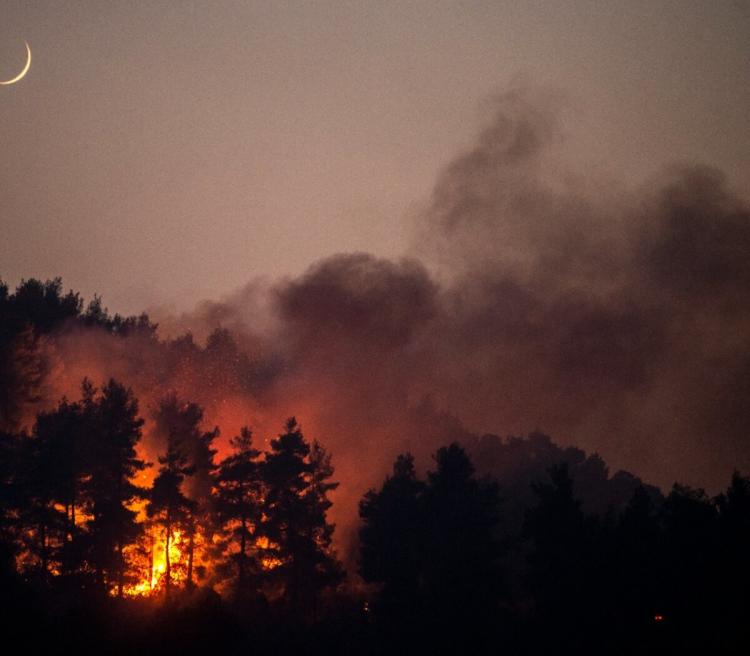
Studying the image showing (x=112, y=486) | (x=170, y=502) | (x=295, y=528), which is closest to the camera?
(x=170, y=502)

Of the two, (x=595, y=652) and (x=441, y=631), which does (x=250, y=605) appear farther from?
(x=595, y=652)

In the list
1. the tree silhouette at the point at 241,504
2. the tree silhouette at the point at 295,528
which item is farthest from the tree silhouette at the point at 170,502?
the tree silhouette at the point at 295,528

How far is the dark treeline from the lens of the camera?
6581cm

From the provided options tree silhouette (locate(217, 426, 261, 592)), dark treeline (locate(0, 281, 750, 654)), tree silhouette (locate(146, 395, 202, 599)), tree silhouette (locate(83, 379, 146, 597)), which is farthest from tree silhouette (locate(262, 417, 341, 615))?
tree silhouette (locate(83, 379, 146, 597))

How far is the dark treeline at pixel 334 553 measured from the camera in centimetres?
6581

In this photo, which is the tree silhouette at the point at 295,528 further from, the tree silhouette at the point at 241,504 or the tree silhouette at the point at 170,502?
the tree silhouette at the point at 170,502

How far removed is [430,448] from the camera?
142 metres

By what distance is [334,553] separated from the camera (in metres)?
86.2

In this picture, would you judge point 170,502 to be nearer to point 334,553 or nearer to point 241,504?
point 241,504

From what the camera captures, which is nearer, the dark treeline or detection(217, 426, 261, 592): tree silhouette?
the dark treeline

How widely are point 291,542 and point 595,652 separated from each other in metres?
24.3

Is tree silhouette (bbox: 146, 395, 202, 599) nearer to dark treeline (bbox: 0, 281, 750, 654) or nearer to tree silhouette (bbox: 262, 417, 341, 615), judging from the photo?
dark treeline (bbox: 0, 281, 750, 654)

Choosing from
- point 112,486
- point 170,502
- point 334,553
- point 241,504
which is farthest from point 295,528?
point 112,486

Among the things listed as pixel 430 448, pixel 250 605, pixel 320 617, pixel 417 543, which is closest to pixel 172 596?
pixel 250 605
